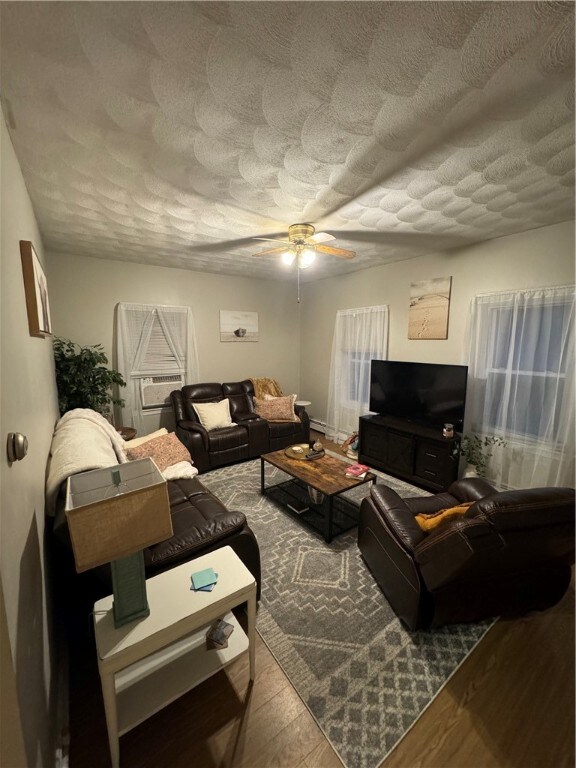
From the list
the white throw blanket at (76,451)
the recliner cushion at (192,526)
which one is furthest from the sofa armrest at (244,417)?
the recliner cushion at (192,526)

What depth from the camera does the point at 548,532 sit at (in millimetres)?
1317

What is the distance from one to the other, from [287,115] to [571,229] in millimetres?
2636

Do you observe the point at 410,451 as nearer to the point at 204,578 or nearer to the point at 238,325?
the point at 204,578

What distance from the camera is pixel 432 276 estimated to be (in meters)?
3.52

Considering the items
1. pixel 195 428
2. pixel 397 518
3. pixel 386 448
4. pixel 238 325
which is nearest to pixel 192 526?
pixel 397 518

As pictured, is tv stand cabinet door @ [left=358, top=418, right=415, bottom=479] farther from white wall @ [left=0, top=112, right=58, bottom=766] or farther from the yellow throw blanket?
white wall @ [left=0, top=112, right=58, bottom=766]

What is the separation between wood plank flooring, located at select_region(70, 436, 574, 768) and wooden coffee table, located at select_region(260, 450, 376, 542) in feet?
3.56

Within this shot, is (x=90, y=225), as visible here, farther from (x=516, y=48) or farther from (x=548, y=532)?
(x=548, y=532)

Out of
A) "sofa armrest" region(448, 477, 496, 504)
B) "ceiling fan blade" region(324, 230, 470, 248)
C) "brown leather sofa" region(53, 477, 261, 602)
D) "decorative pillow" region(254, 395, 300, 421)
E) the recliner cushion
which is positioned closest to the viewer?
"brown leather sofa" region(53, 477, 261, 602)

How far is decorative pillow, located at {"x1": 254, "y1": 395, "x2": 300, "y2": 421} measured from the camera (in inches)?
169

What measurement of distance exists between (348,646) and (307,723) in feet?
1.29

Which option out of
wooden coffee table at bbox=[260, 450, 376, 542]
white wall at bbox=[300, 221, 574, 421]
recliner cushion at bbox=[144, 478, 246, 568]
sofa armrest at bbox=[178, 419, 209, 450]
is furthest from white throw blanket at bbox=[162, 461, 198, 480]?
white wall at bbox=[300, 221, 574, 421]

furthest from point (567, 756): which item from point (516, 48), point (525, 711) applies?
point (516, 48)

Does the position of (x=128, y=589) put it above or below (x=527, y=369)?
below
